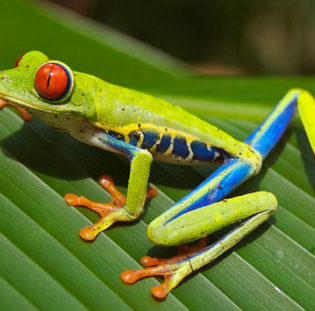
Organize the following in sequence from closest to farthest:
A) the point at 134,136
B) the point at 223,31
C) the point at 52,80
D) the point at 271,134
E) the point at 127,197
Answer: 1. the point at 52,80
2. the point at 127,197
3. the point at 134,136
4. the point at 271,134
5. the point at 223,31

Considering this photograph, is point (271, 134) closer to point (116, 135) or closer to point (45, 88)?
point (116, 135)

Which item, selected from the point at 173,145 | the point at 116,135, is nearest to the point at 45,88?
the point at 116,135

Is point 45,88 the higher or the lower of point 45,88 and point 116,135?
the higher

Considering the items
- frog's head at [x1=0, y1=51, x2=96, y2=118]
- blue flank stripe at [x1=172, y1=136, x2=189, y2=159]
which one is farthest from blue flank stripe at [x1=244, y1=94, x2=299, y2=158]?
frog's head at [x1=0, y1=51, x2=96, y2=118]

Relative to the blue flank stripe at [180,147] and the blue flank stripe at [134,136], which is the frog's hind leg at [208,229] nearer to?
the blue flank stripe at [180,147]

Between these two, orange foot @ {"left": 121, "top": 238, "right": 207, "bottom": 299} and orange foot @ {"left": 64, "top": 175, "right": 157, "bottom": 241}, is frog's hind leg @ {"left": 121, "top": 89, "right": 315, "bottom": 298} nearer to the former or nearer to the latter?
orange foot @ {"left": 121, "top": 238, "right": 207, "bottom": 299}

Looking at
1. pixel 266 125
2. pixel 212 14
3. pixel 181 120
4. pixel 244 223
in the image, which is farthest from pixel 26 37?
pixel 212 14
